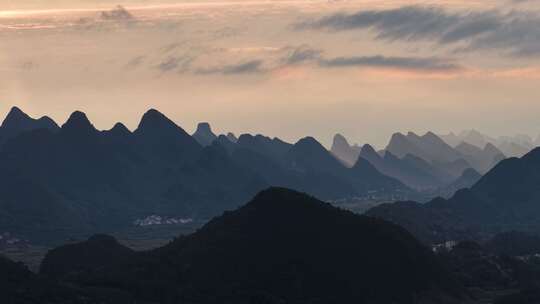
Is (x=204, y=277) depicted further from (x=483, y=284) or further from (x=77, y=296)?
(x=483, y=284)

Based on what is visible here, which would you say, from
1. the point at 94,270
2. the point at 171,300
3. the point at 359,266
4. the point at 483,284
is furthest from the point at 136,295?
the point at 483,284

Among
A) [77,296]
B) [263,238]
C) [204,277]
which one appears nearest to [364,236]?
[263,238]

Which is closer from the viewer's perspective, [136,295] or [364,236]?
[136,295]

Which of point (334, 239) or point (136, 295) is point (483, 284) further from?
point (136, 295)

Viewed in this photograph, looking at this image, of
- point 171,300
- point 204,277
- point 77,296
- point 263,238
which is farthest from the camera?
point 263,238

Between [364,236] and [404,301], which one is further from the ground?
[364,236]

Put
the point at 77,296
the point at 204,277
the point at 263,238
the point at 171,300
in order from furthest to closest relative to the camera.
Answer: the point at 263,238 → the point at 204,277 → the point at 171,300 → the point at 77,296
